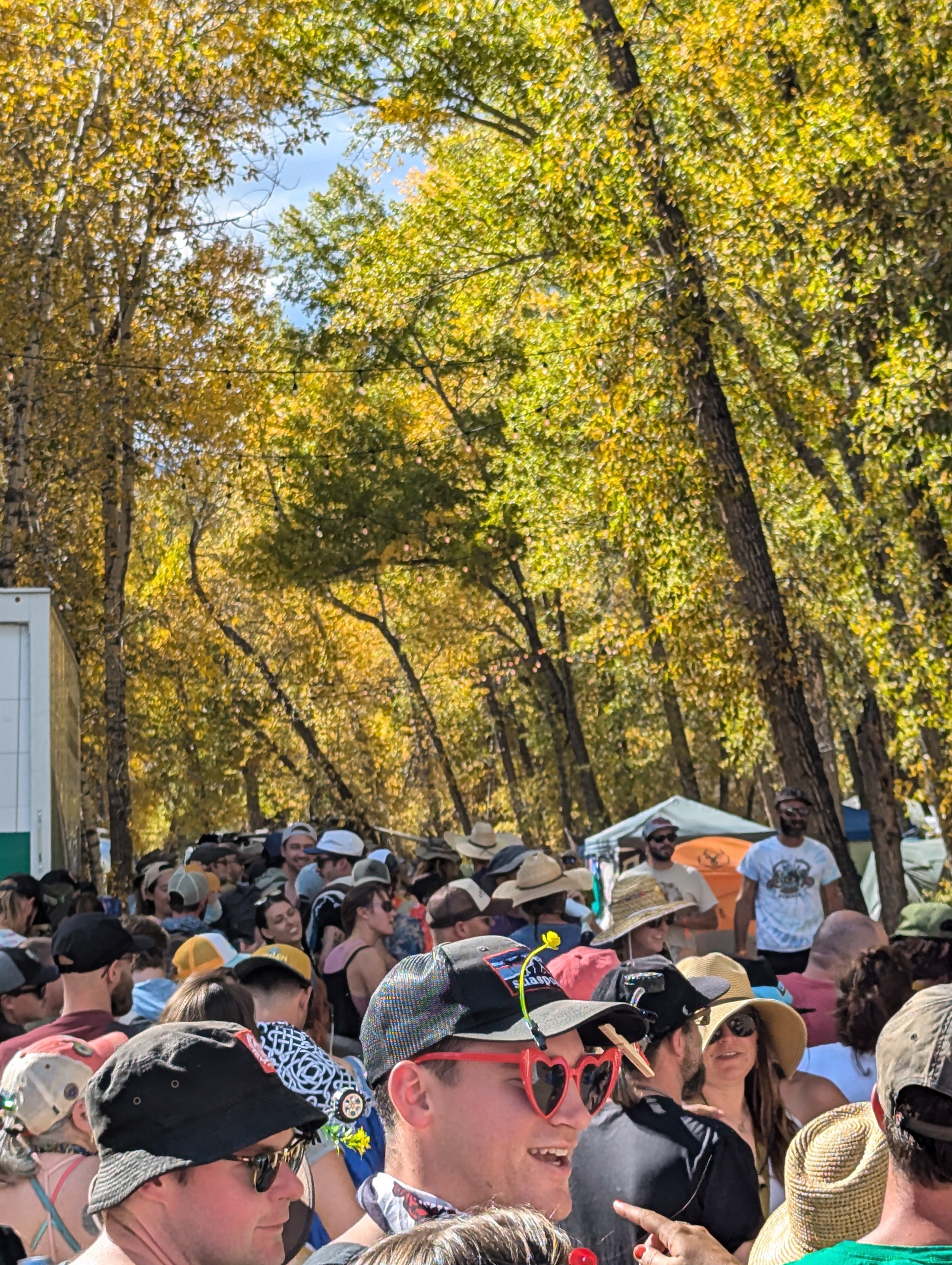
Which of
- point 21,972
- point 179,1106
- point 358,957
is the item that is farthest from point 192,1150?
point 358,957

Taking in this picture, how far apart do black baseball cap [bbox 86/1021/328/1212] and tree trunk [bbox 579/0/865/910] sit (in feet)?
33.0

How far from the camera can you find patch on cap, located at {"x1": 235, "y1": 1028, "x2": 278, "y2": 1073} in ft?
9.46

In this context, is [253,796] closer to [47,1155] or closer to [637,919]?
[637,919]

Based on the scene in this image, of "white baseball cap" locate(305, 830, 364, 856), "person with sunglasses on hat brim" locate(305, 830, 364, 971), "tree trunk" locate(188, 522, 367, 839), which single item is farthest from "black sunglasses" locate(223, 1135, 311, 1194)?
"tree trunk" locate(188, 522, 367, 839)

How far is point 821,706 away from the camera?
27.9 m

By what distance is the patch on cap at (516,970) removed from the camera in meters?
2.95

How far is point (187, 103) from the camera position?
68.1ft

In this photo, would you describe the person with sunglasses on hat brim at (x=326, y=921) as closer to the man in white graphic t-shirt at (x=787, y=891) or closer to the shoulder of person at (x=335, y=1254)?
the man in white graphic t-shirt at (x=787, y=891)

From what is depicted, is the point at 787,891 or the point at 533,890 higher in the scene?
the point at 533,890

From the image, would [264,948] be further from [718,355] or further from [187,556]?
[187,556]

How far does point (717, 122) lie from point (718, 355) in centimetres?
229

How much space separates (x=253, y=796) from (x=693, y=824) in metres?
24.1

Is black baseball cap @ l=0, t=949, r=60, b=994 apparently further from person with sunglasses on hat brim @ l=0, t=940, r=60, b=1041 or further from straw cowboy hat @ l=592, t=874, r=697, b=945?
straw cowboy hat @ l=592, t=874, r=697, b=945

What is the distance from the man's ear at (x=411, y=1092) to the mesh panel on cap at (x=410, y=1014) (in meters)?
0.02
